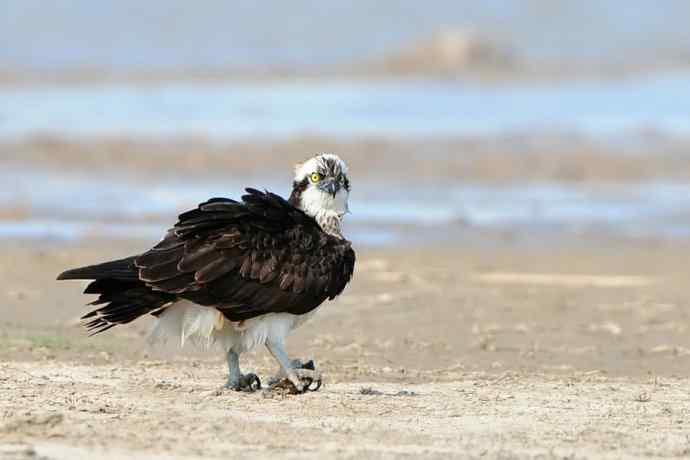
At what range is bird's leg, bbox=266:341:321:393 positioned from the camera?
895 centimetres

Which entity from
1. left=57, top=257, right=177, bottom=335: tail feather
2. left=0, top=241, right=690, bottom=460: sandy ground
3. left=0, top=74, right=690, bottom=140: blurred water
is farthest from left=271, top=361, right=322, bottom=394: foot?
left=0, top=74, right=690, bottom=140: blurred water

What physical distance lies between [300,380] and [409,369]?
1.78m

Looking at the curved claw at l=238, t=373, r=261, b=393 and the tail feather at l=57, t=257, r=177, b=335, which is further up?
the tail feather at l=57, t=257, r=177, b=335

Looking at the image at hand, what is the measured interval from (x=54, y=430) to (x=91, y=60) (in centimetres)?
3797

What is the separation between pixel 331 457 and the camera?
722 centimetres

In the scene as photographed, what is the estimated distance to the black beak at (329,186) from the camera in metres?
9.33

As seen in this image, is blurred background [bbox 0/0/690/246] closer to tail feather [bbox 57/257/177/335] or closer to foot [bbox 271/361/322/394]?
foot [bbox 271/361/322/394]

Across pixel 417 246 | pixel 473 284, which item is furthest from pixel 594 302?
pixel 417 246

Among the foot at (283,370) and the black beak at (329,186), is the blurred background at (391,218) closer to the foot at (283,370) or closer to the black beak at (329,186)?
the foot at (283,370)

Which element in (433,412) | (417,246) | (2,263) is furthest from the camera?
(417,246)

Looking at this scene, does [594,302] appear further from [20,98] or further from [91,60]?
[91,60]

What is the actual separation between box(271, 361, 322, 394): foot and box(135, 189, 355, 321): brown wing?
1.15ft

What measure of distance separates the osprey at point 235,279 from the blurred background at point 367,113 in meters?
7.92

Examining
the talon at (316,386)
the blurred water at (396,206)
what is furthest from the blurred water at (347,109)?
the talon at (316,386)
